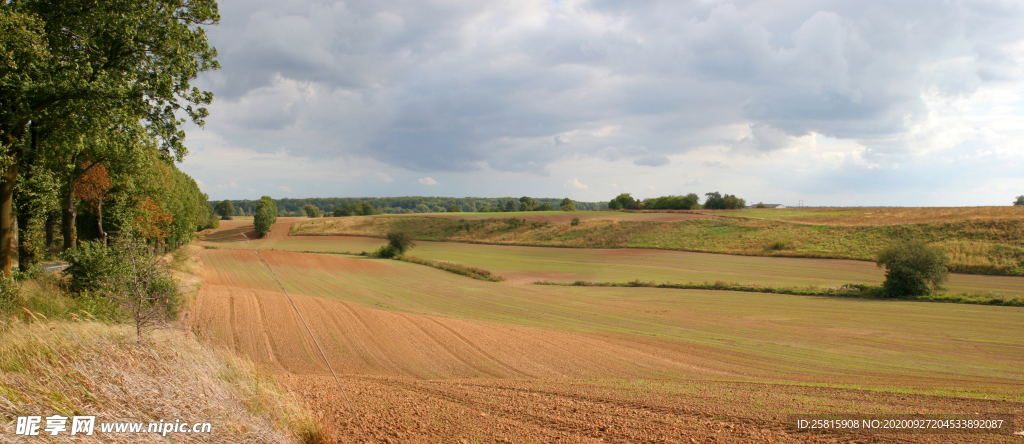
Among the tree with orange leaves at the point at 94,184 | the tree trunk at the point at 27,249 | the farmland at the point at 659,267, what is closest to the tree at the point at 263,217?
the farmland at the point at 659,267

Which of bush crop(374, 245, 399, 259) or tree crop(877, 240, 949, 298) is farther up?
tree crop(877, 240, 949, 298)

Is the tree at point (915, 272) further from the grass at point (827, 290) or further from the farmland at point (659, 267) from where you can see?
the farmland at point (659, 267)

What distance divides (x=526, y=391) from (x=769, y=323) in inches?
727

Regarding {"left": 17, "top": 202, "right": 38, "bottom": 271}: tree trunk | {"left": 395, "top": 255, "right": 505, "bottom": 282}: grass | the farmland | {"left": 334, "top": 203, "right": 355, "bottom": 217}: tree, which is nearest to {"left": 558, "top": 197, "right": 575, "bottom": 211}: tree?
{"left": 334, "top": 203, "right": 355, "bottom": 217}: tree

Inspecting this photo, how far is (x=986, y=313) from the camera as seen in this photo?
2333cm

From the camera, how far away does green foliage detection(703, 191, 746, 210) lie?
107 metres

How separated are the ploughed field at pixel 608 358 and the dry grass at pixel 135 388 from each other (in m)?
0.99

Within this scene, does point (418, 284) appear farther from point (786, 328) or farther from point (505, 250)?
point (505, 250)

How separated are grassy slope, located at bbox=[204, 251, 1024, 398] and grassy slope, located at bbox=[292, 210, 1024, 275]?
25.7 meters

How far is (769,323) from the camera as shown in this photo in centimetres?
2236

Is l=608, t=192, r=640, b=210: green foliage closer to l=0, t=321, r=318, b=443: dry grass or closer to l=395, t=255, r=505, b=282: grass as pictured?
l=395, t=255, r=505, b=282: grass

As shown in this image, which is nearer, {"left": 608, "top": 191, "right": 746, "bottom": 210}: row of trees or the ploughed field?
the ploughed field

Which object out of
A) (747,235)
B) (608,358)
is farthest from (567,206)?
(608,358)

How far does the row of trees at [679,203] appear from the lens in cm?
10731
